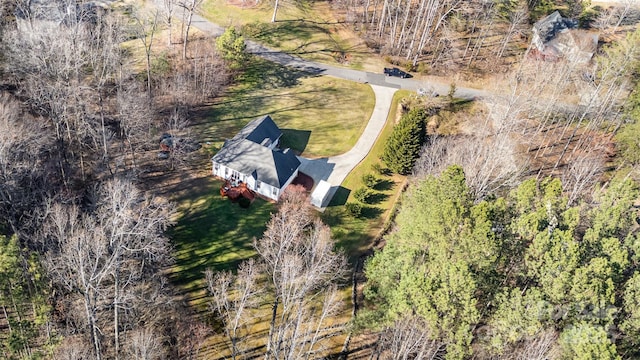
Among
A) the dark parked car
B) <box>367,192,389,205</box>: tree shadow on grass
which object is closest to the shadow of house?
the dark parked car

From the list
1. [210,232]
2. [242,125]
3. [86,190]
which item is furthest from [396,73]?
[86,190]

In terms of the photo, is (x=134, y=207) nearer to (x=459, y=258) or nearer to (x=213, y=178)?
(x=213, y=178)

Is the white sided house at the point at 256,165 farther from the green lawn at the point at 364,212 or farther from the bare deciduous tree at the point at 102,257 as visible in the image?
the bare deciduous tree at the point at 102,257

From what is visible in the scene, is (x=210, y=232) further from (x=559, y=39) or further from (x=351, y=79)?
(x=559, y=39)

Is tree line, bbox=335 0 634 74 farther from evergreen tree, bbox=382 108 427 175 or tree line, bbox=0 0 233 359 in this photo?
tree line, bbox=0 0 233 359

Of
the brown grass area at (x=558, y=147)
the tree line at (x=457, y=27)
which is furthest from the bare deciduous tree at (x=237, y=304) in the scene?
the tree line at (x=457, y=27)
